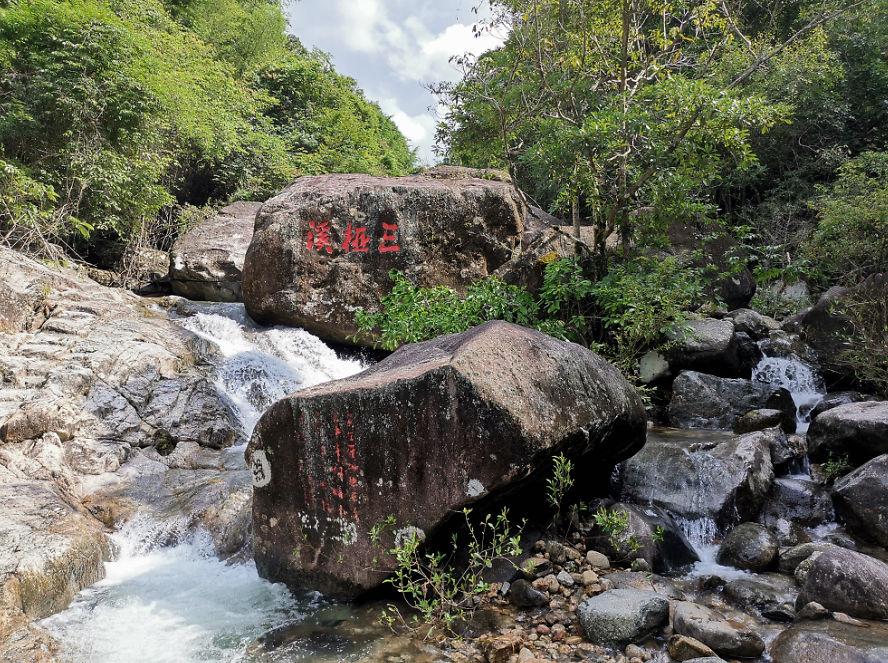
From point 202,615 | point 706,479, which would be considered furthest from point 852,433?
point 202,615

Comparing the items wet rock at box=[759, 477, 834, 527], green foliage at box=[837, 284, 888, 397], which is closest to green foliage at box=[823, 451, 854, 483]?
wet rock at box=[759, 477, 834, 527]

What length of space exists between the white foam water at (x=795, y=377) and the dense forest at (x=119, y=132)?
12.7 meters

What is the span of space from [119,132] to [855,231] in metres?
15.3

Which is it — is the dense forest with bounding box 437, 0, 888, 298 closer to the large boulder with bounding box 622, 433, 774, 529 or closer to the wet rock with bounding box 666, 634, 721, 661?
the large boulder with bounding box 622, 433, 774, 529

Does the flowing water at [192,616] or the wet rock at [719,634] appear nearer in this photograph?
the wet rock at [719,634]

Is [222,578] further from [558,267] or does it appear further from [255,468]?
[558,267]

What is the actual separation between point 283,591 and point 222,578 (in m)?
0.74

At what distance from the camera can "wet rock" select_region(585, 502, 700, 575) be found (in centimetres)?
474

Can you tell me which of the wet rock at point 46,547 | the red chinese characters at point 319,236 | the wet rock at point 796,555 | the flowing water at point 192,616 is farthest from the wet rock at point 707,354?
the wet rock at point 46,547

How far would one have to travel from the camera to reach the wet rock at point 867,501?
503 cm

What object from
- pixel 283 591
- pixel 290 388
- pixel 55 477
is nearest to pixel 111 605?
pixel 283 591

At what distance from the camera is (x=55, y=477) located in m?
6.03

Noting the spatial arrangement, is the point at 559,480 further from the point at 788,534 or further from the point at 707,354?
the point at 707,354

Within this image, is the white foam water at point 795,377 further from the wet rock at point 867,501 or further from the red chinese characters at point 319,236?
the red chinese characters at point 319,236
